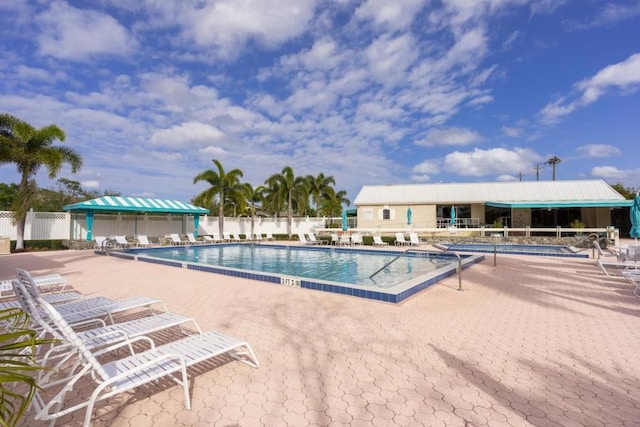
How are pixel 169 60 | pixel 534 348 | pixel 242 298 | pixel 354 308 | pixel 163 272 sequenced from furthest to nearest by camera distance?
pixel 169 60
pixel 163 272
pixel 242 298
pixel 354 308
pixel 534 348

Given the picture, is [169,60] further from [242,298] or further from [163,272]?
[242,298]

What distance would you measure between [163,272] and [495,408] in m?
10.00

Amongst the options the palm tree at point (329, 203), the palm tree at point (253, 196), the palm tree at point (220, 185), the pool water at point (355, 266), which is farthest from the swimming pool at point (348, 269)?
the palm tree at point (329, 203)

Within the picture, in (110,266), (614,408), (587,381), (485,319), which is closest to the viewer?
(614,408)

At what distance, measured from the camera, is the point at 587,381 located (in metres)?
3.43

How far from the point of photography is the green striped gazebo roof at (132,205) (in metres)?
19.9

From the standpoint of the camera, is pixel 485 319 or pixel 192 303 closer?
pixel 485 319

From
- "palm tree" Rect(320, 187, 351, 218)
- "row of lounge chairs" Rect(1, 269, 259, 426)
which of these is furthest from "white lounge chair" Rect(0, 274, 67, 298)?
"palm tree" Rect(320, 187, 351, 218)

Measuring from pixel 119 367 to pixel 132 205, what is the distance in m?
21.2

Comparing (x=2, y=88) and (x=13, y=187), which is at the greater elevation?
(x=2, y=88)

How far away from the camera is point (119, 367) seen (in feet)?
9.54

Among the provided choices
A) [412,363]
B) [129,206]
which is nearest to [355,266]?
[412,363]

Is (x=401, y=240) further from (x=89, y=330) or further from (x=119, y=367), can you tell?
(x=119, y=367)

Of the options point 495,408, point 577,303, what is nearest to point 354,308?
point 495,408
